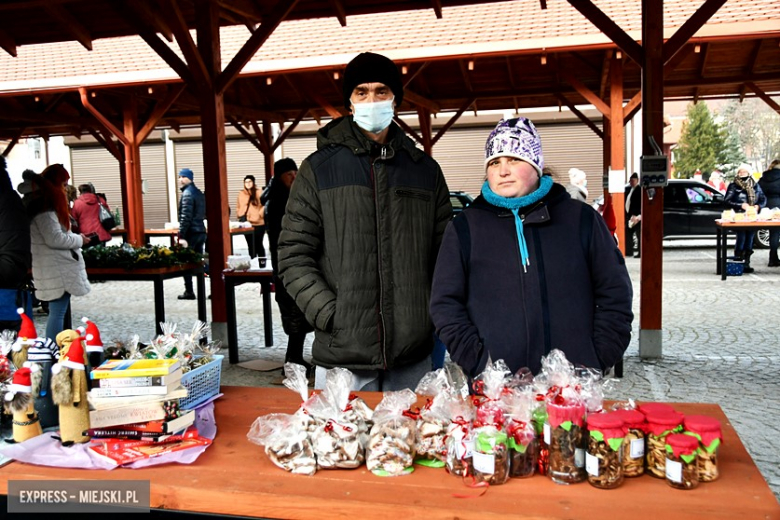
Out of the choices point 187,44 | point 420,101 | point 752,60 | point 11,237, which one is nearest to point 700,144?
point 752,60

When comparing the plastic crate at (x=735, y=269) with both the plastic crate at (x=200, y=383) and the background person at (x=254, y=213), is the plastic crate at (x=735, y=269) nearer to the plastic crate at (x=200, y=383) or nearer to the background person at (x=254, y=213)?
the background person at (x=254, y=213)

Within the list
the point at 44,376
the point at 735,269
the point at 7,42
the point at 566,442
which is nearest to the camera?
the point at 566,442

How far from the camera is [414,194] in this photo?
2682mm

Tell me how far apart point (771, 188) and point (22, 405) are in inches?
529

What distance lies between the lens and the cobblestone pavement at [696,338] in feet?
16.5

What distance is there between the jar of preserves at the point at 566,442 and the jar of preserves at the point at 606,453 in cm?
4

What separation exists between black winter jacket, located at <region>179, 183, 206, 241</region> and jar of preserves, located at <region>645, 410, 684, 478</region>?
10.2m

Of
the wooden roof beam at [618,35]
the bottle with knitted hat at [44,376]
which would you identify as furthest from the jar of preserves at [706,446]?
the wooden roof beam at [618,35]

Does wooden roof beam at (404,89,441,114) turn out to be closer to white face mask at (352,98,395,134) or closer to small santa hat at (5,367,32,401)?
white face mask at (352,98,395,134)

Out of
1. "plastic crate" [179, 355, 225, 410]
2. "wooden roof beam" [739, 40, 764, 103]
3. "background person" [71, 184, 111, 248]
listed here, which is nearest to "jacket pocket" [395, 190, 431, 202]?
"plastic crate" [179, 355, 225, 410]

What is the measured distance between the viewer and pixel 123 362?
2.24 m

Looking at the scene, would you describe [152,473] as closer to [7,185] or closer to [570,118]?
[7,185]

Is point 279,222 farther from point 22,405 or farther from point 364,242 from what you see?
point 22,405

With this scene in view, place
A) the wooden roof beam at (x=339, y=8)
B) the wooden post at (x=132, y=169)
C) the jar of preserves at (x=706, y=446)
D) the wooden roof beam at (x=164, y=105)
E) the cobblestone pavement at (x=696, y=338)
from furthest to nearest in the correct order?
1. the wooden post at (x=132, y=169)
2. the wooden roof beam at (x=164, y=105)
3. the wooden roof beam at (x=339, y=8)
4. the cobblestone pavement at (x=696, y=338)
5. the jar of preserves at (x=706, y=446)
